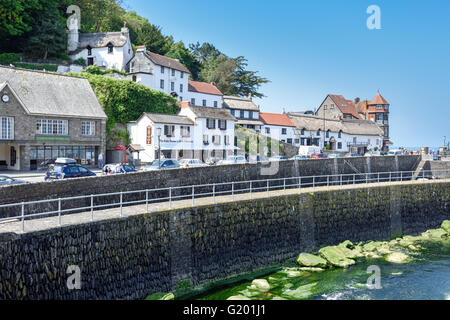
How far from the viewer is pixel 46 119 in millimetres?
33688

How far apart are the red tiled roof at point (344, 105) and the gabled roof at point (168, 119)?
43247 millimetres

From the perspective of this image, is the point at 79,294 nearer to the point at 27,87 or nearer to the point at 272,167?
the point at 272,167

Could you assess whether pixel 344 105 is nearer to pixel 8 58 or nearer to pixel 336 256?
pixel 8 58

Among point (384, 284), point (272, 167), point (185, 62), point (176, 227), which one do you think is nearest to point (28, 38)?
point (185, 62)

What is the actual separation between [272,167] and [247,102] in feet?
117

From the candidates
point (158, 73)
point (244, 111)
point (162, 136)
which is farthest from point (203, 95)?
point (162, 136)

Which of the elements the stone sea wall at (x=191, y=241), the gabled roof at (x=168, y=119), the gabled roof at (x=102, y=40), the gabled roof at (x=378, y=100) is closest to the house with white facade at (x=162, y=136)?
the gabled roof at (x=168, y=119)

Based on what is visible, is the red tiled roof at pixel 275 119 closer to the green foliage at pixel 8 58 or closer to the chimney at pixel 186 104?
the chimney at pixel 186 104

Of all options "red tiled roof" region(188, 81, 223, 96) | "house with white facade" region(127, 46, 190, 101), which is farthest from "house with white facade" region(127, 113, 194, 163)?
"red tiled roof" region(188, 81, 223, 96)

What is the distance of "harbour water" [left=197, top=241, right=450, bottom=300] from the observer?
54.0ft

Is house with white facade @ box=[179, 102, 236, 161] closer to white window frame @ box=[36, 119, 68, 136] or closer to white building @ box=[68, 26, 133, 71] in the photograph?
white building @ box=[68, 26, 133, 71]

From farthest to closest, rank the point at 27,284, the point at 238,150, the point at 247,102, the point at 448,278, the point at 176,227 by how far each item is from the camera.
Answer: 1. the point at 247,102
2. the point at 238,150
3. the point at 448,278
4. the point at 176,227
5. the point at 27,284

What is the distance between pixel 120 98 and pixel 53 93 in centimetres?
852

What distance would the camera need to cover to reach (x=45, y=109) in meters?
33.2
